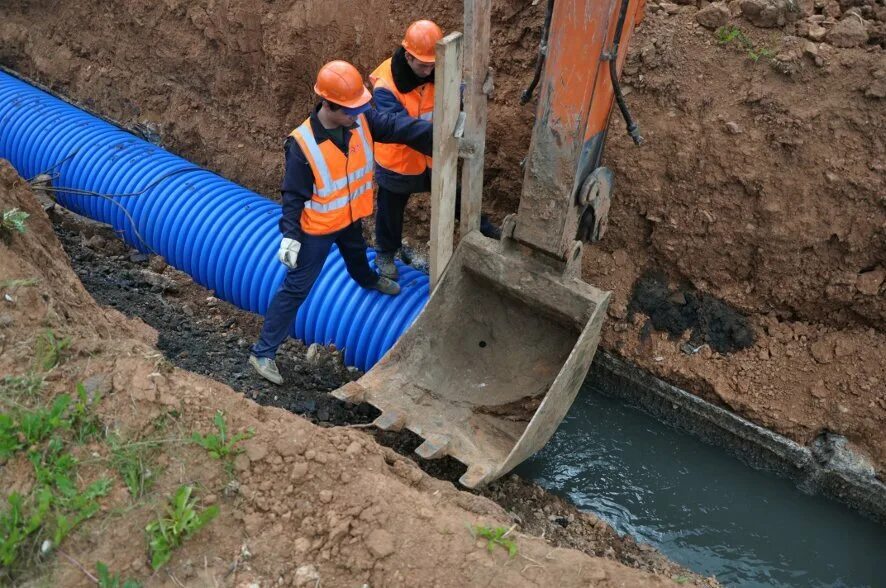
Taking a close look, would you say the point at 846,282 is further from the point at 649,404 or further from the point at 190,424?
the point at 190,424

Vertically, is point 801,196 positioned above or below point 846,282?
above

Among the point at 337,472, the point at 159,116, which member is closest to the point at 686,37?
the point at 337,472

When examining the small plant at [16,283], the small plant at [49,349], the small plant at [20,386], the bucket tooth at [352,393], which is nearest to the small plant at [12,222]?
the small plant at [16,283]

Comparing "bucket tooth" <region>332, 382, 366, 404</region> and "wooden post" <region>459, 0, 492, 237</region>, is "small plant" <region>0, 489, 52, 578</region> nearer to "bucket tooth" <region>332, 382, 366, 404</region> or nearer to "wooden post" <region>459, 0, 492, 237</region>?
"bucket tooth" <region>332, 382, 366, 404</region>

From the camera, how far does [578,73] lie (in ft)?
11.0

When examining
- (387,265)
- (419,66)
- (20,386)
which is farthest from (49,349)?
(419,66)

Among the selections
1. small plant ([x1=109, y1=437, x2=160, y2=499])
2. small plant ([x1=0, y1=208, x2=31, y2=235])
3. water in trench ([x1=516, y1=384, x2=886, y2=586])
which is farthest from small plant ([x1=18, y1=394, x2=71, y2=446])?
water in trench ([x1=516, y1=384, x2=886, y2=586])

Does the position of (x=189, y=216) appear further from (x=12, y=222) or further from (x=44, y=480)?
(x=44, y=480)

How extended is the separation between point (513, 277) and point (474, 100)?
1.02m

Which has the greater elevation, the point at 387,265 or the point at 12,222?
the point at 387,265

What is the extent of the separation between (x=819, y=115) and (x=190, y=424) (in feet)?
13.0

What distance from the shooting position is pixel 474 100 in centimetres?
394

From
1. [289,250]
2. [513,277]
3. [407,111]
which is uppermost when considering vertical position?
[407,111]

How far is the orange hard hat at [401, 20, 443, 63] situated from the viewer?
4.20m
